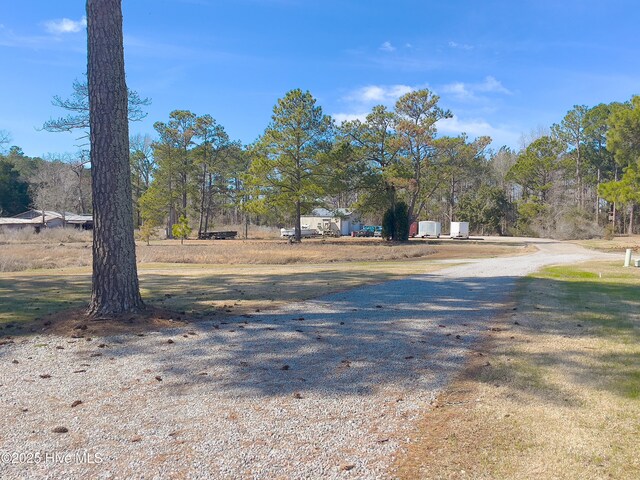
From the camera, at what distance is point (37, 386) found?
442 cm

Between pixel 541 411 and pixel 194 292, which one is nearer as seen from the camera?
pixel 541 411

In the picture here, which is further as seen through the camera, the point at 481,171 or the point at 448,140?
the point at 481,171

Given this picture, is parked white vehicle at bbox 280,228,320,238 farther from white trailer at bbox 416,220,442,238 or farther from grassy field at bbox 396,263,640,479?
grassy field at bbox 396,263,640,479

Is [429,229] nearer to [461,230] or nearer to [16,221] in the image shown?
[461,230]

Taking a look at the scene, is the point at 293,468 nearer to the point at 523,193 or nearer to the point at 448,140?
the point at 448,140

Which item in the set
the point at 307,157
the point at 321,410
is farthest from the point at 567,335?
the point at 307,157

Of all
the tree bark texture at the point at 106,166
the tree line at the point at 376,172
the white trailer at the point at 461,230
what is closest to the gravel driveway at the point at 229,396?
the tree bark texture at the point at 106,166

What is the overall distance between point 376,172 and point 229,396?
39302 millimetres

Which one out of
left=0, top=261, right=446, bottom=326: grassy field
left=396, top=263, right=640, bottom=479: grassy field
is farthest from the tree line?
left=396, top=263, right=640, bottom=479: grassy field

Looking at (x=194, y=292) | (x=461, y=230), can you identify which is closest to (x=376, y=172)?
(x=461, y=230)

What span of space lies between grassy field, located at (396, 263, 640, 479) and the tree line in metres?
25.6

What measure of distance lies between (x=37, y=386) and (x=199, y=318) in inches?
126

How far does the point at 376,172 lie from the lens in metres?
42.2

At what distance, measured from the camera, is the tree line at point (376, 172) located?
37.8 m
